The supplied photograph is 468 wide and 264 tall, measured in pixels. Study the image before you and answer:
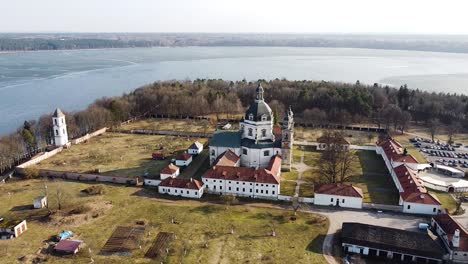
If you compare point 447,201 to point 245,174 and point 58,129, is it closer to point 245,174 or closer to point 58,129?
A: point 245,174

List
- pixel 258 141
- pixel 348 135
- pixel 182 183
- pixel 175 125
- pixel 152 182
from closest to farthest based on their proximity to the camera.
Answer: pixel 182 183
pixel 152 182
pixel 258 141
pixel 348 135
pixel 175 125

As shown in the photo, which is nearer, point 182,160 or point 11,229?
point 11,229

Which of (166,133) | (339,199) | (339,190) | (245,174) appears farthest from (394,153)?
(166,133)

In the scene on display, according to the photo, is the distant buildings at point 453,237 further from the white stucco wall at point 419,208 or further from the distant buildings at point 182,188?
the distant buildings at point 182,188

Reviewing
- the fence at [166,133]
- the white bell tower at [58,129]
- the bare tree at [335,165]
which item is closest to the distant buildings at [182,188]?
the bare tree at [335,165]

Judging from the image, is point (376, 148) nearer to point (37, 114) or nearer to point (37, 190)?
point (37, 190)

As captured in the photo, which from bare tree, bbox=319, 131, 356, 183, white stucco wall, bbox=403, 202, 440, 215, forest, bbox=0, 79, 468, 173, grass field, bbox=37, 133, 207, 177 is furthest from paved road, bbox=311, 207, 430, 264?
forest, bbox=0, 79, 468, 173

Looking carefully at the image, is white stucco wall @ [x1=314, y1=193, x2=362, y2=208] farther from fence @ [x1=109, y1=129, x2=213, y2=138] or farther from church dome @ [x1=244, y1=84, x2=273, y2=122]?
fence @ [x1=109, y1=129, x2=213, y2=138]
